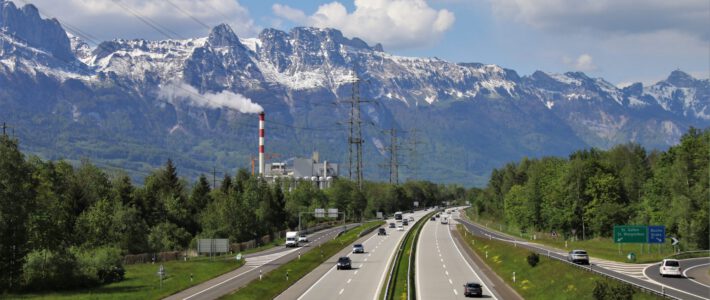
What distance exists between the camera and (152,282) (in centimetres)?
7094

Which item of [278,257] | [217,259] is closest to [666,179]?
[278,257]

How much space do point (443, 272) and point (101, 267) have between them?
3243 cm

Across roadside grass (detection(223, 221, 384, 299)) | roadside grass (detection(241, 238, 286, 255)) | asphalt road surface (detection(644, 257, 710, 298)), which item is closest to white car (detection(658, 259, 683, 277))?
asphalt road surface (detection(644, 257, 710, 298))

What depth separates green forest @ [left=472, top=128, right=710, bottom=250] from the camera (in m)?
104

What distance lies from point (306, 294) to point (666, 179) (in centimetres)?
7916

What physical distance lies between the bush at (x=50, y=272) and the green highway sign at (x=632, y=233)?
57339 millimetres

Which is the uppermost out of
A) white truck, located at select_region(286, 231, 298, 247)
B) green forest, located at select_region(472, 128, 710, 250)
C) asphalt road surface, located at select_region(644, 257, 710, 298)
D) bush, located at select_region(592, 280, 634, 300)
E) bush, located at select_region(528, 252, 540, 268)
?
green forest, located at select_region(472, 128, 710, 250)

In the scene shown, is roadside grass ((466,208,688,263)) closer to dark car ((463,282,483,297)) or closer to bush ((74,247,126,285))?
dark car ((463,282,483,297))

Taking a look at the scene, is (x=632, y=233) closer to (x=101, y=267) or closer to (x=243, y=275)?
(x=243, y=275)

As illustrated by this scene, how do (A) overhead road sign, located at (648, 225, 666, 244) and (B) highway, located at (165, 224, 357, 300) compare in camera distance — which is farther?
(A) overhead road sign, located at (648, 225, 666, 244)

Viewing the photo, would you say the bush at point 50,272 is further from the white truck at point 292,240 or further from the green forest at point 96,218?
the white truck at point 292,240

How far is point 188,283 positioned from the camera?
69.8m

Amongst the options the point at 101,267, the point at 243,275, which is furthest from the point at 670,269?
Result: the point at 101,267

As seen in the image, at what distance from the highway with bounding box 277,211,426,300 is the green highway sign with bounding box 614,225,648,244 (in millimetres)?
26222
